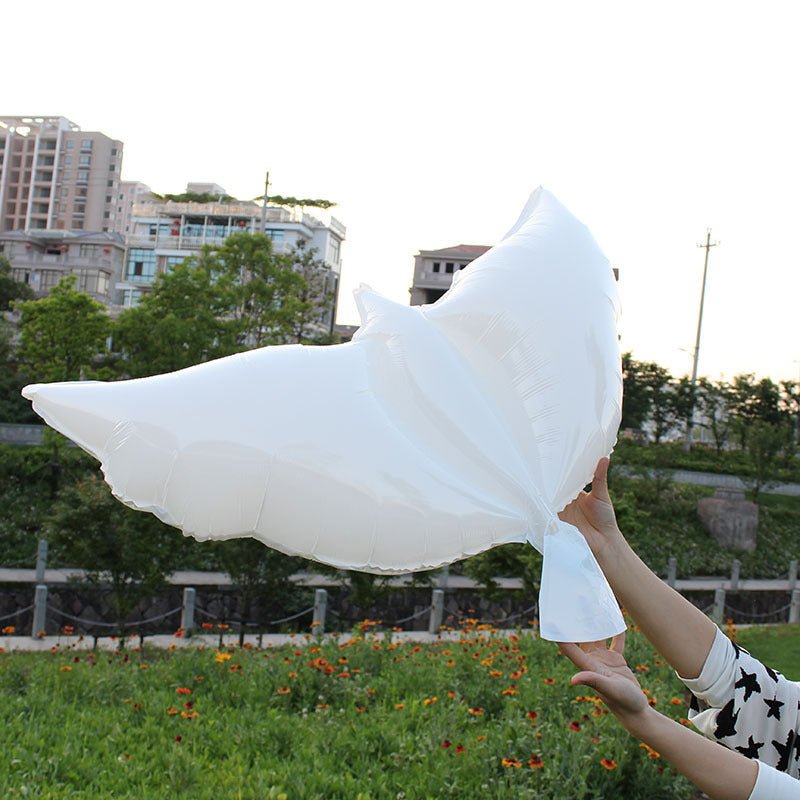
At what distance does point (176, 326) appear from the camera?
46.9 feet

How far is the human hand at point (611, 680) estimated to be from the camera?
136 centimetres

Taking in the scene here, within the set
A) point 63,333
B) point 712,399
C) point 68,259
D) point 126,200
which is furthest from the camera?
point 126,200

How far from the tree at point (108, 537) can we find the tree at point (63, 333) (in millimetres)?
6491

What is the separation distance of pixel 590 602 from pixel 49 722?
376 cm

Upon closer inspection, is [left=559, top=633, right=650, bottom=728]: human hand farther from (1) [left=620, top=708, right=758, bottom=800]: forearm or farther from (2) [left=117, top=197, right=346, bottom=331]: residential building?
(2) [left=117, top=197, right=346, bottom=331]: residential building

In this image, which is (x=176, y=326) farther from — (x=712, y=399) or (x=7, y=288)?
(x=712, y=399)

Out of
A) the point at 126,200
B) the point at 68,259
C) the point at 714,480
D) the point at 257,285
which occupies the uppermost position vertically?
the point at 126,200

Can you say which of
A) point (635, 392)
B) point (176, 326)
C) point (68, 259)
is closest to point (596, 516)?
point (176, 326)

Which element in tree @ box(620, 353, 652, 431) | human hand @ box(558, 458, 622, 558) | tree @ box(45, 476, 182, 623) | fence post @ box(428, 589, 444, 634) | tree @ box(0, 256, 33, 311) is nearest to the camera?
human hand @ box(558, 458, 622, 558)

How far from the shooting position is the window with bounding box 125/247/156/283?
46188mm

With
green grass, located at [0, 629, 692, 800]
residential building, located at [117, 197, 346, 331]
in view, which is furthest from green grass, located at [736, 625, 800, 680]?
residential building, located at [117, 197, 346, 331]

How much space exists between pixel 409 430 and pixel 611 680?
525mm

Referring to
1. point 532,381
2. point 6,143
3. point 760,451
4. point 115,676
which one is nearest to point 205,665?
point 115,676

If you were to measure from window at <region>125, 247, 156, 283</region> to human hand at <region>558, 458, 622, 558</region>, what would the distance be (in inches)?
1832
